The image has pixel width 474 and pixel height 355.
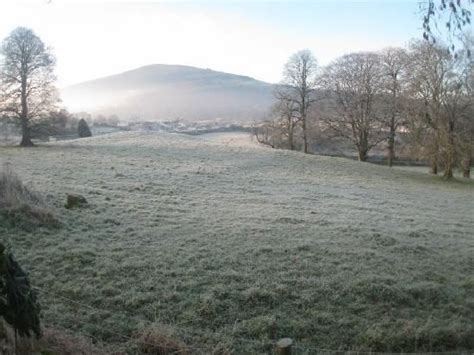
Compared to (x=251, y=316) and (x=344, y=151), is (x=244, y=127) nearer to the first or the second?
(x=344, y=151)

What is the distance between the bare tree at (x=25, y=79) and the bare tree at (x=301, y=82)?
25.8 meters

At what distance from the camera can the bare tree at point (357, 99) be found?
44750 mm

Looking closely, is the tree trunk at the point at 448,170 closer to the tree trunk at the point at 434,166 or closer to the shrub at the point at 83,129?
the tree trunk at the point at 434,166

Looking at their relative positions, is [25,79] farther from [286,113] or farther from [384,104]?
[384,104]

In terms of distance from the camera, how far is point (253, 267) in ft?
33.3

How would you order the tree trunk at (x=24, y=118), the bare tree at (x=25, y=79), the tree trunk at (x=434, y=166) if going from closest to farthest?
the tree trunk at (x=434, y=166)
the bare tree at (x=25, y=79)
the tree trunk at (x=24, y=118)

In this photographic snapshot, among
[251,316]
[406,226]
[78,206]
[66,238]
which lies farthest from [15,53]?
[251,316]

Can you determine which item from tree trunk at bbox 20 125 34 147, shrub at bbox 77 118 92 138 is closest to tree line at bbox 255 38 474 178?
shrub at bbox 77 118 92 138

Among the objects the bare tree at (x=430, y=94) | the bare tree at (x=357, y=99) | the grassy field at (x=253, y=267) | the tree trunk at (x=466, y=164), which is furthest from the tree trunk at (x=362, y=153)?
the grassy field at (x=253, y=267)

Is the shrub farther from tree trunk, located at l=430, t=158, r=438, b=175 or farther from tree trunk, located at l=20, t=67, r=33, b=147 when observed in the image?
tree trunk, located at l=430, t=158, r=438, b=175

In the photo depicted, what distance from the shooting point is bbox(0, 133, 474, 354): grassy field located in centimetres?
755

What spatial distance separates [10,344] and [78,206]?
1008cm

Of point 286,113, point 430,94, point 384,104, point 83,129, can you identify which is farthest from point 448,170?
point 83,129

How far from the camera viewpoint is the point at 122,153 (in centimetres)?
3644
